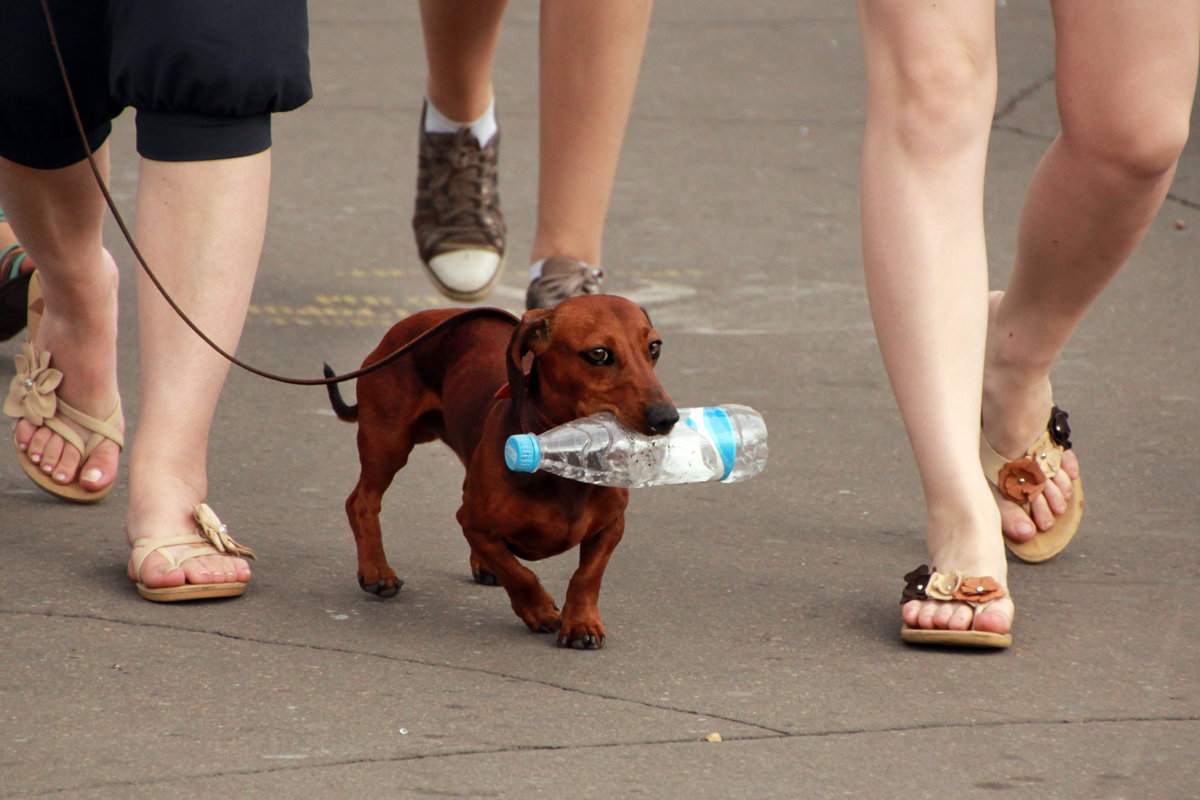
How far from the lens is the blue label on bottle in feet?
9.11

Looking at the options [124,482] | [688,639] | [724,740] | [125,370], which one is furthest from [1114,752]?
[125,370]

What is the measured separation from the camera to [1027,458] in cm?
333

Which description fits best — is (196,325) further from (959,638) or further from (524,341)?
(959,638)

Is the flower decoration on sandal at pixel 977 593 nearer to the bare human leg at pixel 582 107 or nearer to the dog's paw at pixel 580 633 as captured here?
the dog's paw at pixel 580 633

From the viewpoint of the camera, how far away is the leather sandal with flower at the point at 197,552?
290cm

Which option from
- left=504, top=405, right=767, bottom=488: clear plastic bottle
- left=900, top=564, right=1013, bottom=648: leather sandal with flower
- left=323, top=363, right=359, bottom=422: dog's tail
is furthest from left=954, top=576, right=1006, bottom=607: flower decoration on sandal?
left=323, top=363, right=359, bottom=422: dog's tail

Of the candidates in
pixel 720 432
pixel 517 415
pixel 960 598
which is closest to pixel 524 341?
pixel 517 415

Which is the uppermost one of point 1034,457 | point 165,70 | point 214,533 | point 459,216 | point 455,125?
point 455,125

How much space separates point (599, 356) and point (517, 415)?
7.8 inches

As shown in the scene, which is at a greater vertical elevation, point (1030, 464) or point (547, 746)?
point (1030, 464)

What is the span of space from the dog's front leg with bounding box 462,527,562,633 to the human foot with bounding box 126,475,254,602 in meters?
0.52

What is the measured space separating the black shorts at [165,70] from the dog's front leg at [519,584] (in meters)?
0.96

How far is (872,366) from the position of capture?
15.9 ft

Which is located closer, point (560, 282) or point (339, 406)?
point (339, 406)
